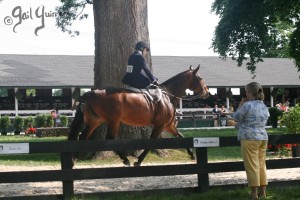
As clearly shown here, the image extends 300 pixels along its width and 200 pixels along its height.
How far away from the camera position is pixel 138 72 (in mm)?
9203

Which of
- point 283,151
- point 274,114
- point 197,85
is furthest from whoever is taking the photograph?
point 274,114

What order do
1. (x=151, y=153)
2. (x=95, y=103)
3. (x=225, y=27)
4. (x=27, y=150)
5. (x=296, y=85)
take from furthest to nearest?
(x=296, y=85), (x=225, y=27), (x=151, y=153), (x=95, y=103), (x=27, y=150)

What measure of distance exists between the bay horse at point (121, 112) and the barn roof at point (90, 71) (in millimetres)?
29523

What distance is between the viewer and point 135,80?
30.5 ft

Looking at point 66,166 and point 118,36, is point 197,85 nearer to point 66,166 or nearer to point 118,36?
point 66,166

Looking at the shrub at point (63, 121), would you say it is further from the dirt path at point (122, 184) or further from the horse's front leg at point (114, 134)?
the horse's front leg at point (114, 134)

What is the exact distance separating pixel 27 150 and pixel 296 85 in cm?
4006

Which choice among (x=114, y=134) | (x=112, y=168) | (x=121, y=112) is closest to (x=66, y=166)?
(x=112, y=168)

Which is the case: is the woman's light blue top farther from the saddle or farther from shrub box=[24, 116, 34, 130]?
shrub box=[24, 116, 34, 130]

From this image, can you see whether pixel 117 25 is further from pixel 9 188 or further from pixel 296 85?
pixel 296 85

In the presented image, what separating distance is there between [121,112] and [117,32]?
4.40m

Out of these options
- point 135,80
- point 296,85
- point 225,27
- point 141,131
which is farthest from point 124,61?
point 296,85

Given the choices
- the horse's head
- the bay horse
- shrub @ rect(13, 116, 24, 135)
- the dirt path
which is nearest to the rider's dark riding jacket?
the bay horse

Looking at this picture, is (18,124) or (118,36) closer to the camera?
(118,36)
